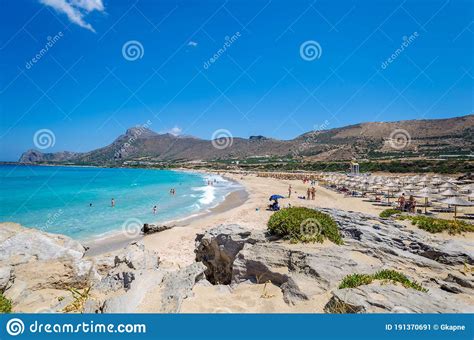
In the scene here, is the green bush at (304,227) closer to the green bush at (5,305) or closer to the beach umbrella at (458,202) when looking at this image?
the green bush at (5,305)

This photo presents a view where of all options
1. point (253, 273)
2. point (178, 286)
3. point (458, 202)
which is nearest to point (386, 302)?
point (253, 273)

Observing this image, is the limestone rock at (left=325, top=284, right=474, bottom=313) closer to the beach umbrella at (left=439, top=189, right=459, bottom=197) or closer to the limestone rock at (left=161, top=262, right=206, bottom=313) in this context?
the limestone rock at (left=161, top=262, right=206, bottom=313)

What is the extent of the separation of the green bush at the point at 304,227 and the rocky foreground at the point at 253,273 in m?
0.32

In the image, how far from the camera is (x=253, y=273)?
746 cm

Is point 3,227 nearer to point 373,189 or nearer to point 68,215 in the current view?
point 68,215

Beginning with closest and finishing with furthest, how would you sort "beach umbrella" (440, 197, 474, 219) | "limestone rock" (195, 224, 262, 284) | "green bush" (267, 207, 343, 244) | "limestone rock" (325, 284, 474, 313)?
1. "limestone rock" (325, 284, 474, 313)
2. "green bush" (267, 207, 343, 244)
3. "limestone rock" (195, 224, 262, 284)
4. "beach umbrella" (440, 197, 474, 219)

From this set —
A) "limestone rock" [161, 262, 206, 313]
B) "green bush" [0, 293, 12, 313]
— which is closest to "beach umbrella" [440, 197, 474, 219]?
"limestone rock" [161, 262, 206, 313]

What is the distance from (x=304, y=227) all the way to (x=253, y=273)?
6.72 ft

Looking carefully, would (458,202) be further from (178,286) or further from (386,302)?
(178,286)

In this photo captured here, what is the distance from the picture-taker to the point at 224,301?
6.23 metres

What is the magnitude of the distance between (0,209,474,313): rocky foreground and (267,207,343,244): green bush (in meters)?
0.32

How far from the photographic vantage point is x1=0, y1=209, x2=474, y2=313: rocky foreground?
215 inches

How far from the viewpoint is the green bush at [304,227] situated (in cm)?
832
